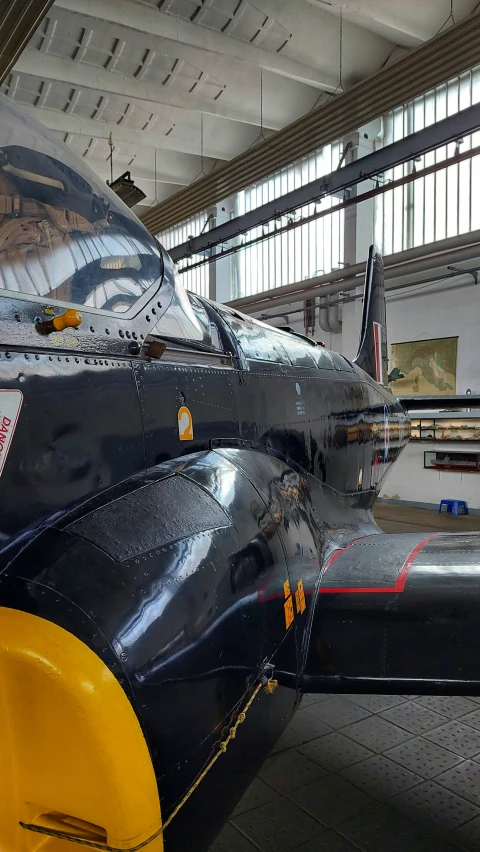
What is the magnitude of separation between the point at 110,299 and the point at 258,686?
1.38 m

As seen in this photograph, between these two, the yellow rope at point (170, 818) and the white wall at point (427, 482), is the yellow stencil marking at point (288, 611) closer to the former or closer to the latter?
the yellow rope at point (170, 818)

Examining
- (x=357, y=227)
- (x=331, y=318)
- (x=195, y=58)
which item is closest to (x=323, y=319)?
(x=331, y=318)

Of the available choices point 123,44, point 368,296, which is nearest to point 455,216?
point 368,296

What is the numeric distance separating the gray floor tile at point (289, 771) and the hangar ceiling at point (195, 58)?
893 cm

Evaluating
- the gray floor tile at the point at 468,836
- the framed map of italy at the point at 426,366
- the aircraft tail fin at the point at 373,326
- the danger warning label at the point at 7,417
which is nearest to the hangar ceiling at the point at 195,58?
the aircraft tail fin at the point at 373,326

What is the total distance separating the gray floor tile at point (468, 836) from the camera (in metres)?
2.46

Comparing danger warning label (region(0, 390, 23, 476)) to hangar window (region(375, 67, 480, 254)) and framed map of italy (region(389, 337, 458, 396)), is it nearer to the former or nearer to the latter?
framed map of italy (region(389, 337, 458, 396))

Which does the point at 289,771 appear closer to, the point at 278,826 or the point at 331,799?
→ the point at 331,799

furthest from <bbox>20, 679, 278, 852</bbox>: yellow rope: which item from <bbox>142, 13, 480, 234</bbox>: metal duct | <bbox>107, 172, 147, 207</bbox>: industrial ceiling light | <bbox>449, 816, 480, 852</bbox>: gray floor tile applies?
<bbox>107, 172, 147, 207</bbox>: industrial ceiling light

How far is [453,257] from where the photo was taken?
1028 centimetres

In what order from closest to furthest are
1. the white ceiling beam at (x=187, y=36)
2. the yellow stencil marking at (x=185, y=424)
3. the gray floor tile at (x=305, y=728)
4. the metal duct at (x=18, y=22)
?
the yellow stencil marking at (x=185, y=424), the gray floor tile at (x=305, y=728), the metal duct at (x=18, y=22), the white ceiling beam at (x=187, y=36)

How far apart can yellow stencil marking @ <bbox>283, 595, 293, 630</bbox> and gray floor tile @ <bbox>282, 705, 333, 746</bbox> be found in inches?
66.8

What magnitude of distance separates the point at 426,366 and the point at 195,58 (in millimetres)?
7447

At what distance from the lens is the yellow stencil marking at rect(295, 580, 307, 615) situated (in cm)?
219
